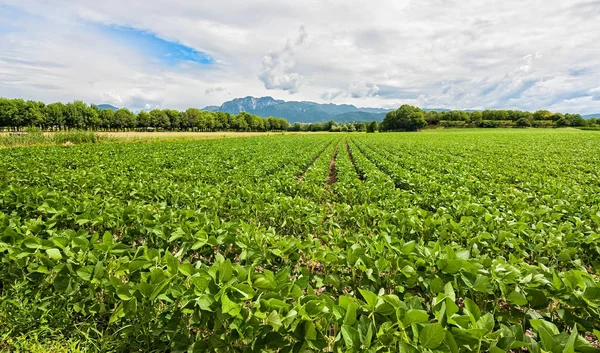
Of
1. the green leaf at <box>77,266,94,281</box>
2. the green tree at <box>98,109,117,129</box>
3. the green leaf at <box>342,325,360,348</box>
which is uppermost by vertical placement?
the green tree at <box>98,109,117,129</box>

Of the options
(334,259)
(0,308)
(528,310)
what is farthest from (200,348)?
(0,308)

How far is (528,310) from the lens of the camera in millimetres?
2336

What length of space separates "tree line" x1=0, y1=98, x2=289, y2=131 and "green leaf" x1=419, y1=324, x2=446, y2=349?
3791 inches

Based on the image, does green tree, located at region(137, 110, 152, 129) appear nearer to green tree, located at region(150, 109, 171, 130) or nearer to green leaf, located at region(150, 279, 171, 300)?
green tree, located at region(150, 109, 171, 130)

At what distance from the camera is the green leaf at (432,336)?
5.41 feet

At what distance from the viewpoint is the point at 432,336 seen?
169 centimetres

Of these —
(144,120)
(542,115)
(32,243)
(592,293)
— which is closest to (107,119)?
(144,120)

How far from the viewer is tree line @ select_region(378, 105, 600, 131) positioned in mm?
104312

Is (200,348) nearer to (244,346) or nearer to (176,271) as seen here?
(244,346)

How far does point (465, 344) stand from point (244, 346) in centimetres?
176

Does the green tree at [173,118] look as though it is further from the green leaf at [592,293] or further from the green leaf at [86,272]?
the green leaf at [592,293]

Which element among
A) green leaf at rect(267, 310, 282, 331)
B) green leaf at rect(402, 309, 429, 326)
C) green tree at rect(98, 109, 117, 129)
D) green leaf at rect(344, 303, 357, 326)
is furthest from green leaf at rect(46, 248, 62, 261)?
green tree at rect(98, 109, 117, 129)

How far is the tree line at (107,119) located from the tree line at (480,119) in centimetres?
7534

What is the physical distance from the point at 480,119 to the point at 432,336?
471 feet
